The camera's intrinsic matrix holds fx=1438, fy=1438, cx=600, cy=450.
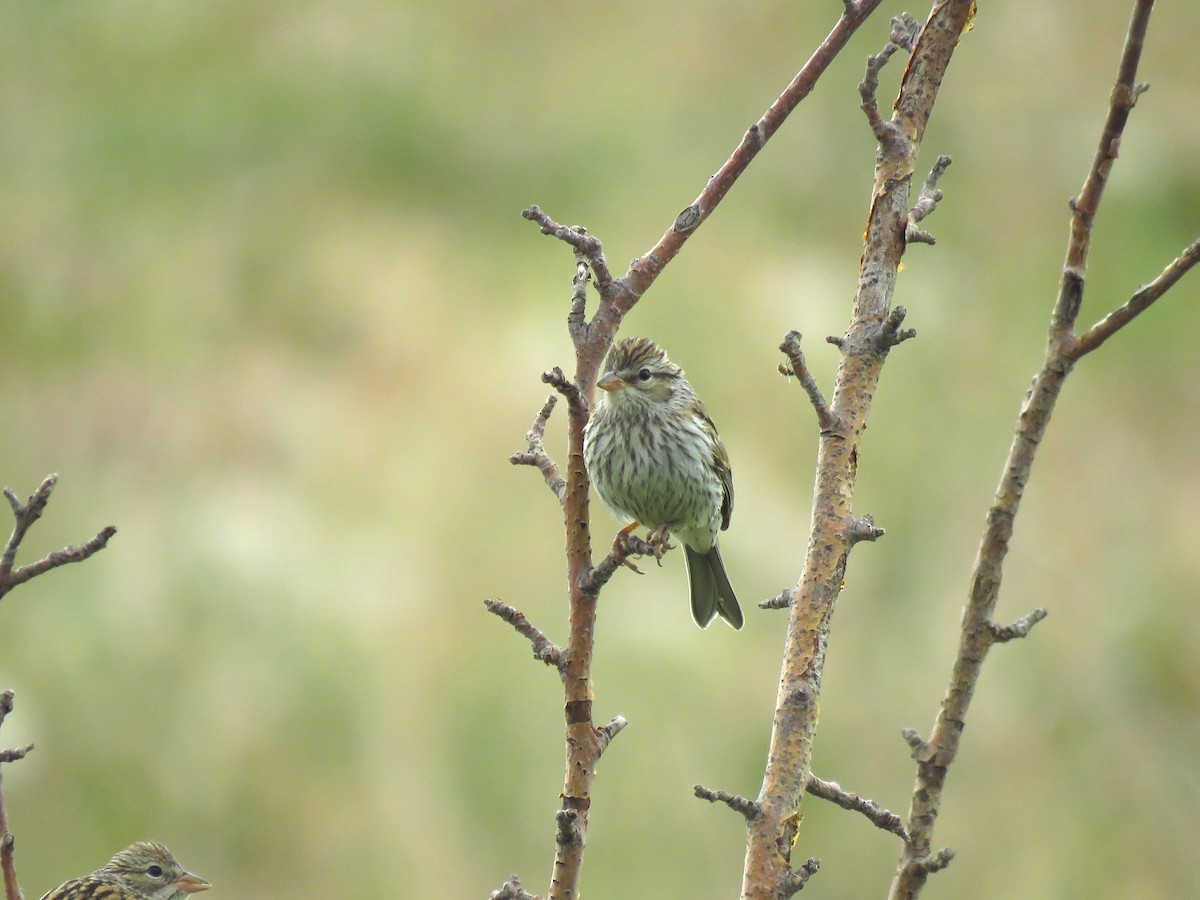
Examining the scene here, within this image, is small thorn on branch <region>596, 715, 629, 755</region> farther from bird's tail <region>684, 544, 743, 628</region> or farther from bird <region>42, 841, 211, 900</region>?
bird's tail <region>684, 544, 743, 628</region>

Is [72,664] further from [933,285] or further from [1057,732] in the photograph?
[933,285]

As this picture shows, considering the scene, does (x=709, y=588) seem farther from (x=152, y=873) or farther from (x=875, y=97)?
(x=875, y=97)

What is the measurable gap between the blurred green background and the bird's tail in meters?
4.86

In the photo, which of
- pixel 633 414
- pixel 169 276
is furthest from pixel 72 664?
pixel 633 414

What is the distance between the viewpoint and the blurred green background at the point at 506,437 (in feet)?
38.9

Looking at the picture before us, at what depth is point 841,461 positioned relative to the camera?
10.1 feet

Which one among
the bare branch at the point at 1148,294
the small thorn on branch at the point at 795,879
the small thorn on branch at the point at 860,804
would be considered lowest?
the small thorn on branch at the point at 795,879

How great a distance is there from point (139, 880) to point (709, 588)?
302 cm

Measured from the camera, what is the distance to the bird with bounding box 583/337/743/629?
614cm

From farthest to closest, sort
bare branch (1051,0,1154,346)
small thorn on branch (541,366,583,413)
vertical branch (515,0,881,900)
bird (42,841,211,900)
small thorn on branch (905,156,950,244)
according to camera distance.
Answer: bird (42,841,211,900) < small thorn on branch (905,156,950,244) < bare branch (1051,0,1154,346) < vertical branch (515,0,881,900) < small thorn on branch (541,366,583,413)

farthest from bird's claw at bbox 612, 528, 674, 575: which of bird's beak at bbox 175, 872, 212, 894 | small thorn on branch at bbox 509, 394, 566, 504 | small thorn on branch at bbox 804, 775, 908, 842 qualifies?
bird's beak at bbox 175, 872, 212, 894

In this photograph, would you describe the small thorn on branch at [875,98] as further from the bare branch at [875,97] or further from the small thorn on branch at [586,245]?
the small thorn on branch at [586,245]

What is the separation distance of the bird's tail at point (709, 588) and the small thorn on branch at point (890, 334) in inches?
159

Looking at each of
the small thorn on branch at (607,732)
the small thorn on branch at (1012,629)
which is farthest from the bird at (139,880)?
the small thorn on branch at (1012,629)
